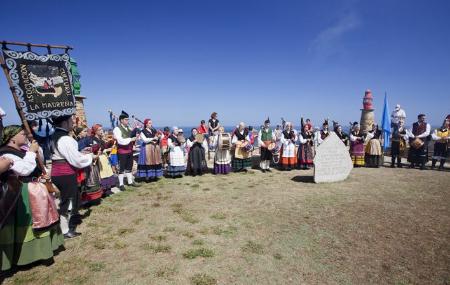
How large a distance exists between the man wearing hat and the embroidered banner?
2.97 meters

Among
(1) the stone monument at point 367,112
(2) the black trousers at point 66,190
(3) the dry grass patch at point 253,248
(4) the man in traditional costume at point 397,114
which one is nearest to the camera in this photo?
(3) the dry grass patch at point 253,248

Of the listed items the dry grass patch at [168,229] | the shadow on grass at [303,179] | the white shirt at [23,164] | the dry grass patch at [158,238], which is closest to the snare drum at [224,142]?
the shadow on grass at [303,179]

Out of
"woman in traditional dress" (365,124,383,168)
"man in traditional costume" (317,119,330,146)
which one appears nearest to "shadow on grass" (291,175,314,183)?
"man in traditional costume" (317,119,330,146)

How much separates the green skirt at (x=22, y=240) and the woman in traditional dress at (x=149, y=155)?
482cm

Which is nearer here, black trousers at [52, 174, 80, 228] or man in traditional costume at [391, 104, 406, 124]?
black trousers at [52, 174, 80, 228]

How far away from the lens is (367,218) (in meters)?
5.32

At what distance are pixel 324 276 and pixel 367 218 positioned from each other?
8.35 ft

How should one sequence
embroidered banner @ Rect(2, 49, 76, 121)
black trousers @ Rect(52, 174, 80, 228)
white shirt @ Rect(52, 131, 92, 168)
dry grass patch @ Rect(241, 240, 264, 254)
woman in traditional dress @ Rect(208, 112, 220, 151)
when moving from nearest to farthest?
embroidered banner @ Rect(2, 49, 76, 121) < dry grass patch @ Rect(241, 240, 264, 254) < white shirt @ Rect(52, 131, 92, 168) < black trousers @ Rect(52, 174, 80, 228) < woman in traditional dress @ Rect(208, 112, 220, 151)

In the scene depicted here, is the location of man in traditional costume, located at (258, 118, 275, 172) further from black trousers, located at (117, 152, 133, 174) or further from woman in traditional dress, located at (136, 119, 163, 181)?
black trousers, located at (117, 152, 133, 174)

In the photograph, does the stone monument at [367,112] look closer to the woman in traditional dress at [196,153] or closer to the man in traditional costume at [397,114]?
the man in traditional costume at [397,114]

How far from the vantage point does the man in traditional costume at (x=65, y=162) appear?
4184 mm

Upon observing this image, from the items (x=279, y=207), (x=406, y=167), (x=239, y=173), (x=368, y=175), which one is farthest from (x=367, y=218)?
(x=406, y=167)

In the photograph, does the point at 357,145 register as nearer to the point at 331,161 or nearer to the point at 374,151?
the point at 374,151

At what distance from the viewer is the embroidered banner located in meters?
3.87
